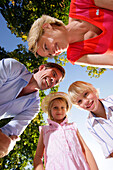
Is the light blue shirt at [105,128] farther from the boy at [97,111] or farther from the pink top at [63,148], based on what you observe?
the pink top at [63,148]

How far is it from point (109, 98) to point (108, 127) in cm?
56

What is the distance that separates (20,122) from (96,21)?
1.85 m

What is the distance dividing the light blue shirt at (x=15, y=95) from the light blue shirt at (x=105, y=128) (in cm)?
127

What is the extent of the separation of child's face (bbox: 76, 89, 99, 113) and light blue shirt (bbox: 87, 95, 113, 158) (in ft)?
0.54

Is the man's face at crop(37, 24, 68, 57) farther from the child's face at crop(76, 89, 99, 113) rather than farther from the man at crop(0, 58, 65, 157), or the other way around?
the child's face at crop(76, 89, 99, 113)

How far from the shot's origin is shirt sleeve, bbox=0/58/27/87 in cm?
216

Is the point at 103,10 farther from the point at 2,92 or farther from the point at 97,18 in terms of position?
the point at 2,92

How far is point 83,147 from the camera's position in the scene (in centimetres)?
287

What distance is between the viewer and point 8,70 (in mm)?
2215

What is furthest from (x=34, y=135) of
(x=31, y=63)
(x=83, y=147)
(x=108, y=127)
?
(x=108, y=127)

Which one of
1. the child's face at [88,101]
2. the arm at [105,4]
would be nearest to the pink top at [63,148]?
the child's face at [88,101]

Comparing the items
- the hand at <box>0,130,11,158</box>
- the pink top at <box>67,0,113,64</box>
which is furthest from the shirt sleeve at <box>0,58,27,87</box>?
the pink top at <box>67,0,113,64</box>

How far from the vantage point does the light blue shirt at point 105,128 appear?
276 centimetres

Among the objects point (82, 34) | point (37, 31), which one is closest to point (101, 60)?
point (82, 34)
